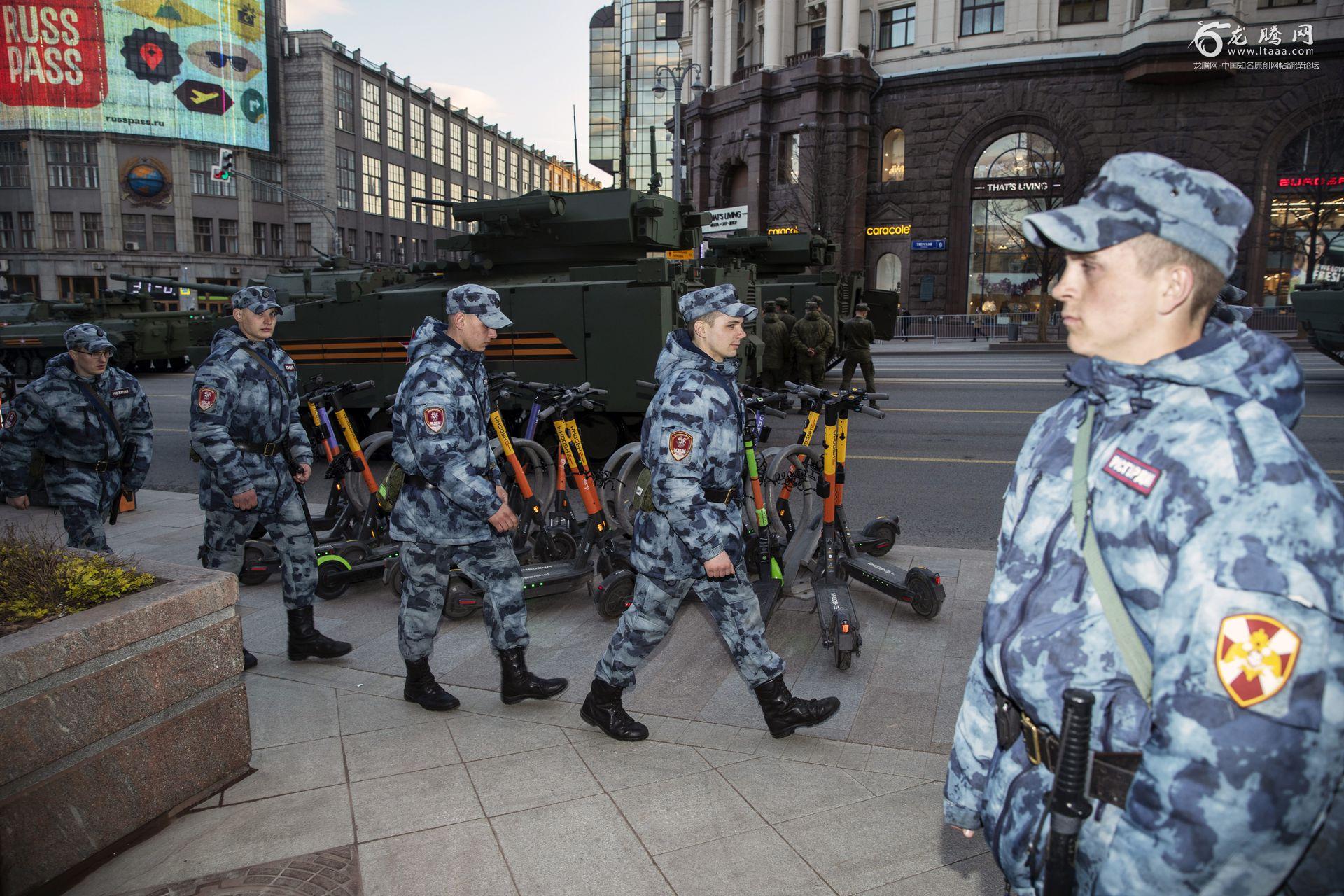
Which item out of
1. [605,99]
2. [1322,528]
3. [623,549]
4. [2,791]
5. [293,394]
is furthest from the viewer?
[605,99]

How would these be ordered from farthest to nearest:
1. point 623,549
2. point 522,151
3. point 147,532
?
point 522,151 < point 147,532 < point 623,549

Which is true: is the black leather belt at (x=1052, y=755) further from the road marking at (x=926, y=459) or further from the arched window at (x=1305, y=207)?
the arched window at (x=1305, y=207)

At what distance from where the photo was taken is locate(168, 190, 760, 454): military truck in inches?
391

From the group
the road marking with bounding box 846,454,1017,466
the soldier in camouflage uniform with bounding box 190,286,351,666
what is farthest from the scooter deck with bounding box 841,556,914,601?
the road marking with bounding box 846,454,1017,466

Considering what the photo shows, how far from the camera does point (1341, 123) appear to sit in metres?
30.0

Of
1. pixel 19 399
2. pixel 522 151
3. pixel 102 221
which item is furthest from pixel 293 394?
pixel 522 151

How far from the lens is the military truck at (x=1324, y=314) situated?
47.5 feet

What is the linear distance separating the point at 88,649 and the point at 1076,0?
127 feet

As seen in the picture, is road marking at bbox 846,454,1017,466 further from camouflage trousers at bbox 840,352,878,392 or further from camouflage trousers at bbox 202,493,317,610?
camouflage trousers at bbox 202,493,317,610

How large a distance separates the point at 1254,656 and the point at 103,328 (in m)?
25.1

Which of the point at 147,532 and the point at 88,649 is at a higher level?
the point at 88,649

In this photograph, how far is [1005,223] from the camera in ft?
112

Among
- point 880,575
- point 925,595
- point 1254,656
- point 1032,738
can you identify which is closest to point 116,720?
point 1032,738

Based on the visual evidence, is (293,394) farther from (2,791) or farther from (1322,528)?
(1322,528)
